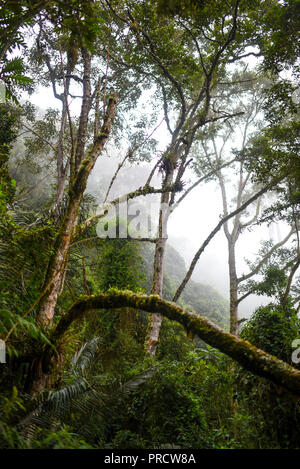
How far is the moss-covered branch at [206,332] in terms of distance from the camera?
A: 5.77 ft

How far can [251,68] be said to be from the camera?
43.9 ft

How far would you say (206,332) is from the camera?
2162 millimetres

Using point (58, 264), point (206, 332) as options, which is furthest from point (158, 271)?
point (206, 332)

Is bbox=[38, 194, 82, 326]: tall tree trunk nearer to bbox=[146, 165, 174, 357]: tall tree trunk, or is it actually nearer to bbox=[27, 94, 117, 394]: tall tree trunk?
bbox=[27, 94, 117, 394]: tall tree trunk

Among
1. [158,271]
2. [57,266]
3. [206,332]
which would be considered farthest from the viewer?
[158,271]

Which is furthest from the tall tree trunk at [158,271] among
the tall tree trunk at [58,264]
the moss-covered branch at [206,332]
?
the moss-covered branch at [206,332]

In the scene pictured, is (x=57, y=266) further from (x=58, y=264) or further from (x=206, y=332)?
(x=206, y=332)

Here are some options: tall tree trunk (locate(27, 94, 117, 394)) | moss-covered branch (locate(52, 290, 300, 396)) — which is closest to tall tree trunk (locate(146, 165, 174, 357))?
tall tree trunk (locate(27, 94, 117, 394))

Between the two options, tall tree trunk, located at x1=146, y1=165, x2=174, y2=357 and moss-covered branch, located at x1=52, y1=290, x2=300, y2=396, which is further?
tall tree trunk, located at x1=146, y1=165, x2=174, y2=357

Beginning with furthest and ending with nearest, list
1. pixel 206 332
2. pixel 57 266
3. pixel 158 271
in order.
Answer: pixel 158 271 < pixel 57 266 < pixel 206 332

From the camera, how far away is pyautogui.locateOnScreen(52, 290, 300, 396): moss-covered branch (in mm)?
1758

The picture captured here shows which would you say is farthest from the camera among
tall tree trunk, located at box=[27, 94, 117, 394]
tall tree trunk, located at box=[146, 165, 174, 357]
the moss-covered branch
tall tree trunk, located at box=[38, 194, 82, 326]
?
tall tree trunk, located at box=[146, 165, 174, 357]

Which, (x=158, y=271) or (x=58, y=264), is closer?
(x=58, y=264)

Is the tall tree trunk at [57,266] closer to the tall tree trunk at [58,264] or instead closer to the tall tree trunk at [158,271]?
the tall tree trunk at [58,264]
